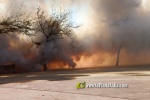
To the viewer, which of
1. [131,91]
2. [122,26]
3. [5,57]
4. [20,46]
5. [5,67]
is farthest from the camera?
[122,26]

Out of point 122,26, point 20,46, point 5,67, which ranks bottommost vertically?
point 5,67

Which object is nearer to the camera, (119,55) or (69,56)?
(69,56)

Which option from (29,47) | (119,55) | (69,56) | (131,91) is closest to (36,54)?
(29,47)

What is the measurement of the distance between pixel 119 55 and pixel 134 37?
3270 mm

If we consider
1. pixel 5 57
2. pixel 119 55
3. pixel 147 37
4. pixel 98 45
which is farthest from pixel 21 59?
pixel 147 37

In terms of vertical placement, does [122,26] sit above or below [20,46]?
above

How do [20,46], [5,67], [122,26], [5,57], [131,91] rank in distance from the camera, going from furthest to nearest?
[122,26]
[20,46]
[5,57]
[5,67]
[131,91]

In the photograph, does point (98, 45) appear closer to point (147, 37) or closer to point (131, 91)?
point (147, 37)

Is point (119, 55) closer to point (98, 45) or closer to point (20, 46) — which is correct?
point (98, 45)

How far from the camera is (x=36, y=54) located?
113 ft

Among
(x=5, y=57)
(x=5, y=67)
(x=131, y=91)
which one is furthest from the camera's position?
(x=5, y=57)

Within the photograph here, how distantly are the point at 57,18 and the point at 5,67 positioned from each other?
922 cm

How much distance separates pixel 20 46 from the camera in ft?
116

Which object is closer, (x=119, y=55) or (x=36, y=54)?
(x=36, y=54)
